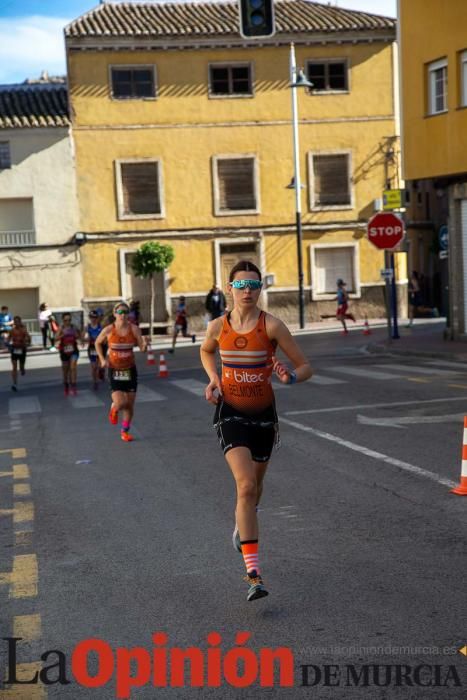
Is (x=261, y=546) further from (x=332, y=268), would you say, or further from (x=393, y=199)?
(x=332, y=268)

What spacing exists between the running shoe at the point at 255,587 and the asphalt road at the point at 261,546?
8cm

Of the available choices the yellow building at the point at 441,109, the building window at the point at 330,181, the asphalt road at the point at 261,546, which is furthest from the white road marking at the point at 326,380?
the building window at the point at 330,181

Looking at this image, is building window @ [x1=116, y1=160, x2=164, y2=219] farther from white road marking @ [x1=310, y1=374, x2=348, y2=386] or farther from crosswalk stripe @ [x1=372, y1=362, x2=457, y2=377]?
white road marking @ [x1=310, y1=374, x2=348, y2=386]

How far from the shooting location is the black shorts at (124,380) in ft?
46.2

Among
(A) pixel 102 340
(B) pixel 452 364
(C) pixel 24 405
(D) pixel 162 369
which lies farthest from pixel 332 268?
(A) pixel 102 340

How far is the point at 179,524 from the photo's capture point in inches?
328

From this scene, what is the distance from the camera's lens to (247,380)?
6.54 meters

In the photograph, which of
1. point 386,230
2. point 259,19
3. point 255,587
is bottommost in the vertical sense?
point 255,587

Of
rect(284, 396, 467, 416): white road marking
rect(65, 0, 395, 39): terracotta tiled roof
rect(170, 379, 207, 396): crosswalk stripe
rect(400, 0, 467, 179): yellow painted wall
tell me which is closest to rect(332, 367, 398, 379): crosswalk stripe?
rect(170, 379, 207, 396): crosswalk stripe

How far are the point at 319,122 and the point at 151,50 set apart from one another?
289 inches

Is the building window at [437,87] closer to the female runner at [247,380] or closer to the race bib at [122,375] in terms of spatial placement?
the race bib at [122,375]

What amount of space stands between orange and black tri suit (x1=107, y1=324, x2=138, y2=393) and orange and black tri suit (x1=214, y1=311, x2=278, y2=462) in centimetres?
759

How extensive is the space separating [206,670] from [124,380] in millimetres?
9273

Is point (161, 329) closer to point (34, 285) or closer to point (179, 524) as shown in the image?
point (34, 285)
